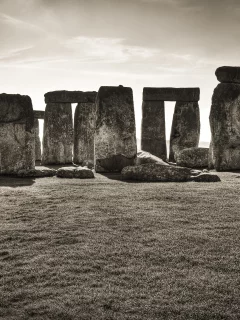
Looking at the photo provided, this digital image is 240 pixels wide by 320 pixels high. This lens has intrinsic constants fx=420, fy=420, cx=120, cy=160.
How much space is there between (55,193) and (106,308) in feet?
13.2

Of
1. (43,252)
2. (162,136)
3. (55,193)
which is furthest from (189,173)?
(162,136)

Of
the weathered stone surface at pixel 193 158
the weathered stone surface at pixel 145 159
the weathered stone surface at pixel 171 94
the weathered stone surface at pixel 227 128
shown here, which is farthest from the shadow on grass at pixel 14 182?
the weathered stone surface at pixel 171 94

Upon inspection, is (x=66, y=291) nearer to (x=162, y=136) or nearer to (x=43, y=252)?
(x=43, y=252)

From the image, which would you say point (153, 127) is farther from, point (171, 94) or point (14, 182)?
point (14, 182)

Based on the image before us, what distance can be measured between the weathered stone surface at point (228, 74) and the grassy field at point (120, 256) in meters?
5.90

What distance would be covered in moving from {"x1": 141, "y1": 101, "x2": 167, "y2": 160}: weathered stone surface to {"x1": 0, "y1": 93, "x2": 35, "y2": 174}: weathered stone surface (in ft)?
27.0

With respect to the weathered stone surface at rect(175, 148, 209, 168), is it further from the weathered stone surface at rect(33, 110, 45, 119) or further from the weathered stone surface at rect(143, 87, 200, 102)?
the weathered stone surface at rect(33, 110, 45, 119)

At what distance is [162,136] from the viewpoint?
1769 cm

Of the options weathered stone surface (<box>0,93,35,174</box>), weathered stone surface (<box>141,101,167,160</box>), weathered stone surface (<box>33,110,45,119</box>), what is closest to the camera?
weathered stone surface (<box>0,93,35,174</box>)

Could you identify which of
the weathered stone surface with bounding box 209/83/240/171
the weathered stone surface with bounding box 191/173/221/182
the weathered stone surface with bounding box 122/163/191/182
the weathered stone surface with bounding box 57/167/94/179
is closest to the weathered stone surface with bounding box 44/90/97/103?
the weathered stone surface with bounding box 209/83/240/171

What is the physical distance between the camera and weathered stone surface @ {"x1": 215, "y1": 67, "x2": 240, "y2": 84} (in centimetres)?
1169

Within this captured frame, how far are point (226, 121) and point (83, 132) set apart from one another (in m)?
7.57

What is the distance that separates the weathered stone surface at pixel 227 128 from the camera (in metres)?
11.6

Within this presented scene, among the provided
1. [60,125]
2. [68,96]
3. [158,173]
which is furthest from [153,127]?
[158,173]
